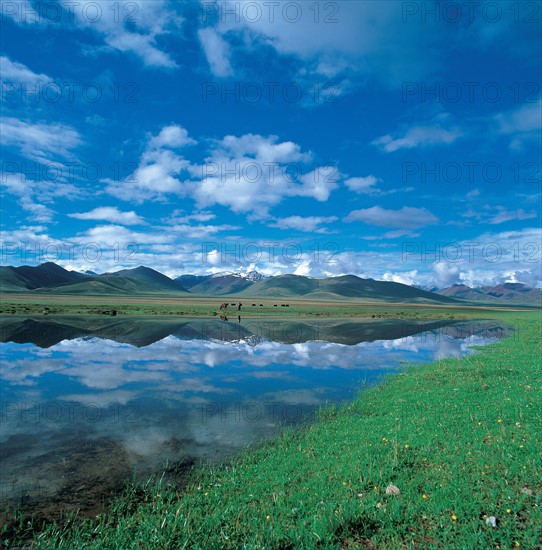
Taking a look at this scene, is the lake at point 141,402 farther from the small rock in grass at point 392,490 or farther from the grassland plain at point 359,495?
the small rock in grass at point 392,490

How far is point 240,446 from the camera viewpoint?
13062mm

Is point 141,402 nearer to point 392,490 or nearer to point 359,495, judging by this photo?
point 359,495

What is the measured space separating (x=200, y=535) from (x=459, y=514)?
5.67 m

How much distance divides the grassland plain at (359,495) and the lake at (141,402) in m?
1.46

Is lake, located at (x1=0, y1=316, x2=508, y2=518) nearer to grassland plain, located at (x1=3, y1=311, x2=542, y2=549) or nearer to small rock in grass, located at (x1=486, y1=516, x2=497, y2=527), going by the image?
grassland plain, located at (x1=3, y1=311, x2=542, y2=549)

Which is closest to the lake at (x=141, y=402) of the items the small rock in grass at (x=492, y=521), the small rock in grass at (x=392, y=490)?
the small rock in grass at (x=392, y=490)

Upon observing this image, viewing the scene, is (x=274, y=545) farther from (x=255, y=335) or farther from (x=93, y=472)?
(x=255, y=335)

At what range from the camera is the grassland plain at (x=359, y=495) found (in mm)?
7207

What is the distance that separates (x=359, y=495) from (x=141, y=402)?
13.6 m

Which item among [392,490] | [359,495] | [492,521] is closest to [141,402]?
[359,495]

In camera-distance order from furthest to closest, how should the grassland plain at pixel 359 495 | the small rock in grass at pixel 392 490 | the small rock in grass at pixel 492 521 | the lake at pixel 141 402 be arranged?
1. the lake at pixel 141 402
2. the small rock in grass at pixel 392 490
3. the grassland plain at pixel 359 495
4. the small rock in grass at pixel 492 521

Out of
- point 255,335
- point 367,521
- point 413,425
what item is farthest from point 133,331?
point 367,521

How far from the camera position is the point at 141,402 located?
1853cm

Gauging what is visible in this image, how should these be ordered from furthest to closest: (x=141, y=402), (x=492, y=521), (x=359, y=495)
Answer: (x=141, y=402), (x=359, y=495), (x=492, y=521)
